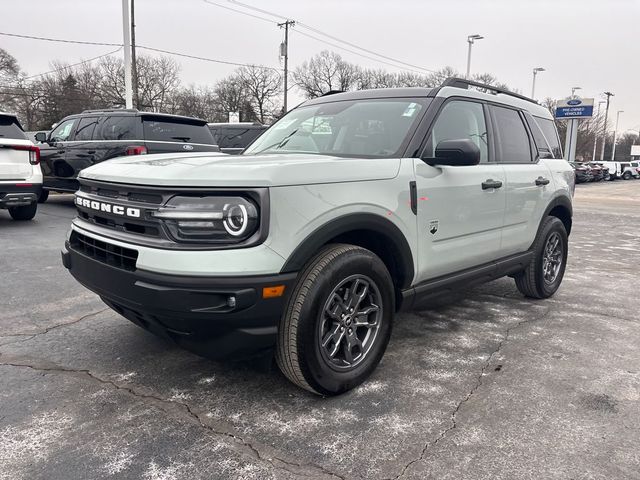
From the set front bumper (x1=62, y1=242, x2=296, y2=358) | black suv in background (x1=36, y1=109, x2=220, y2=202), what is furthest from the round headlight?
black suv in background (x1=36, y1=109, x2=220, y2=202)

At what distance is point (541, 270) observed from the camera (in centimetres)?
486

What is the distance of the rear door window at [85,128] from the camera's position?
9422mm

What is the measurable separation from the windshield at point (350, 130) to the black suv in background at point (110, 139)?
549cm

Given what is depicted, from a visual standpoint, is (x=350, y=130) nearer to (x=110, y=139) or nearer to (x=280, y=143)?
Answer: (x=280, y=143)

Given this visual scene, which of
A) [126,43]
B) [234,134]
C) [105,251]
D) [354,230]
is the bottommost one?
[105,251]

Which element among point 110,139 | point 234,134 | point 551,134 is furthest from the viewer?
point 234,134

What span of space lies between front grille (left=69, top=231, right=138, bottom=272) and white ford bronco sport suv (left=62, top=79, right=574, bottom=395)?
12 mm

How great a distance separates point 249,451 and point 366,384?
0.94 metres

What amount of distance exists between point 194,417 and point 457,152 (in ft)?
7.04

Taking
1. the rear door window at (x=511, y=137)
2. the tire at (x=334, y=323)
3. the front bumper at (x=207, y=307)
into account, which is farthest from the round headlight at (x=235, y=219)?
the rear door window at (x=511, y=137)

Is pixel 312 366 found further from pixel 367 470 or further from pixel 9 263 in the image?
pixel 9 263

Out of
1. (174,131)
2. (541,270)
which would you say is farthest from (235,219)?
(174,131)

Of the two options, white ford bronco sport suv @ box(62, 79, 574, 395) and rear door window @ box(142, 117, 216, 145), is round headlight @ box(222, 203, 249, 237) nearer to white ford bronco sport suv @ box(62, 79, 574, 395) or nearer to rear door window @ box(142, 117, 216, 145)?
white ford bronco sport suv @ box(62, 79, 574, 395)

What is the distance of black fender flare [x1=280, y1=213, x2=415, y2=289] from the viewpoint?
8.29ft
